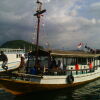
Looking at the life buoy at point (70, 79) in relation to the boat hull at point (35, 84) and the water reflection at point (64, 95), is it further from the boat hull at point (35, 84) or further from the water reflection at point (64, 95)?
the water reflection at point (64, 95)

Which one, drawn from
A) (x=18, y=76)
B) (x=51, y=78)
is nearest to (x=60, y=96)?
(x=51, y=78)

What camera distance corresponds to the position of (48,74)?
19.5 m

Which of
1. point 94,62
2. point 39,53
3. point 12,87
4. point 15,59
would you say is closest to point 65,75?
point 39,53

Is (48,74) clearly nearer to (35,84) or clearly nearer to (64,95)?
(35,84)

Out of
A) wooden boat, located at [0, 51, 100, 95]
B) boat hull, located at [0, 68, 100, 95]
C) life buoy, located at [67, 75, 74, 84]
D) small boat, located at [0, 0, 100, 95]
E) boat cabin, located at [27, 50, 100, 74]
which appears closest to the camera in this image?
boat hull, located at [0, 68, 100, 95]

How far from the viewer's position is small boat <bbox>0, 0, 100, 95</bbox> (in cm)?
1760

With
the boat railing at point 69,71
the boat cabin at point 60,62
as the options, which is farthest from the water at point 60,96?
the boat cabin at point 60,62

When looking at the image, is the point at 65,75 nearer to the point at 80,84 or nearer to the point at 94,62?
the point at 80,84

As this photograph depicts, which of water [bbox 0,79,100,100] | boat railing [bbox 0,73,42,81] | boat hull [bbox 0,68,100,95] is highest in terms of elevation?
boat railing [bbox 0,73,42,81]

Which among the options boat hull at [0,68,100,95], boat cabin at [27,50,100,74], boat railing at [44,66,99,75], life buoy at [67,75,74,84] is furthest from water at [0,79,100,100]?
boat cabin at [27,50,100,74]

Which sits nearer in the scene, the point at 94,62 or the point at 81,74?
the point at 81,74

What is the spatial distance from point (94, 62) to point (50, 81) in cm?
1141

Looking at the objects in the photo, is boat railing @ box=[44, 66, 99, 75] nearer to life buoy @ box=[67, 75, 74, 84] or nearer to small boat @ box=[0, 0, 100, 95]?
small boat @ box=[0, 0, 100, 95]

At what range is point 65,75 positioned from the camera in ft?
68.1
